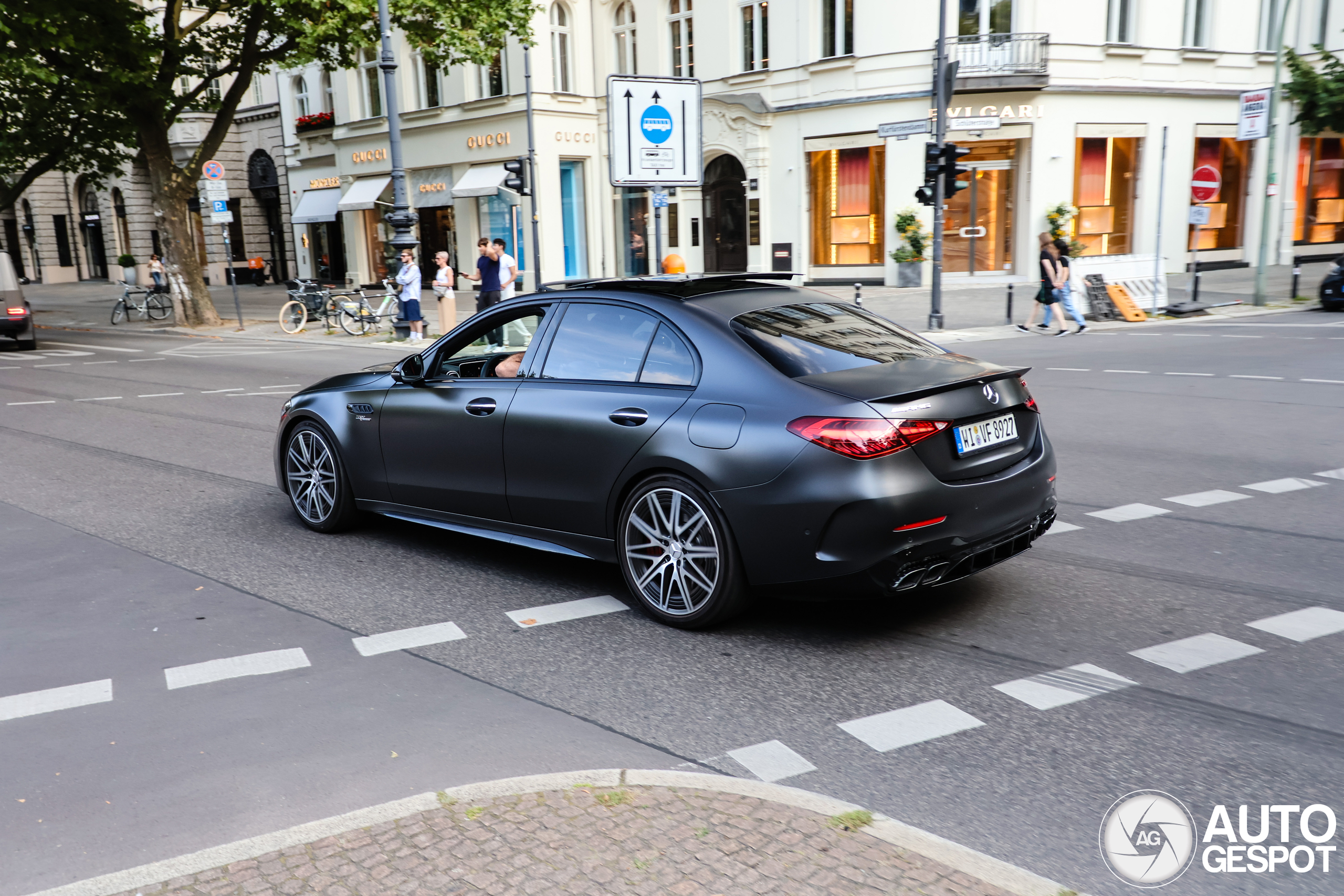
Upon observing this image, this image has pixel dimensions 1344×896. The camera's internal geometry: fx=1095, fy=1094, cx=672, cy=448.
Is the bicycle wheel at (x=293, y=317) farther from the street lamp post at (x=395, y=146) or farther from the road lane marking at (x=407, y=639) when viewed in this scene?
the road lane marking at (x=407, y=639)

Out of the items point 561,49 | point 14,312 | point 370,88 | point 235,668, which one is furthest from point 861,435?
point 370,88

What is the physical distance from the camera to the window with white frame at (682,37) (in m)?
32.0

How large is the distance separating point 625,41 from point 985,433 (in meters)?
31.6

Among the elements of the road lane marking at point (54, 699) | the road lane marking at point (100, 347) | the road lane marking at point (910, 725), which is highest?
the road lane marking at point (54, 699)

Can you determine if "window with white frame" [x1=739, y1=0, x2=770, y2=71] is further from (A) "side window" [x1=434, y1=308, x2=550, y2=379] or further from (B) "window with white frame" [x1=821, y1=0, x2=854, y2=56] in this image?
(A) "side window" [x1=434, y1=308, x2=550, y2=379]

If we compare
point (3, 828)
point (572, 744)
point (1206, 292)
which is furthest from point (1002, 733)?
point (1206, 292)

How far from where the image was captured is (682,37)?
106 feet

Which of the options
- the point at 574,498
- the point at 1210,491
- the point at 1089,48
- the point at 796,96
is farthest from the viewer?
the point at 796,96

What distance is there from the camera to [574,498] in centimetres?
515

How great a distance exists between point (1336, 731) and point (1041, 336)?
1605cm

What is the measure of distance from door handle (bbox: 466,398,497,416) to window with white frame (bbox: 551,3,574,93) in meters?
29.7

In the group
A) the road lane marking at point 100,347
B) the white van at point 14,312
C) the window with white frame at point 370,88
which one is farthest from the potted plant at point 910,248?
the white van at point 14,312

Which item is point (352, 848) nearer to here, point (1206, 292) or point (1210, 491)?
point (1210, 491)

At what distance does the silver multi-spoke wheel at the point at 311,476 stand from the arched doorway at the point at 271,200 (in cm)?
4192
